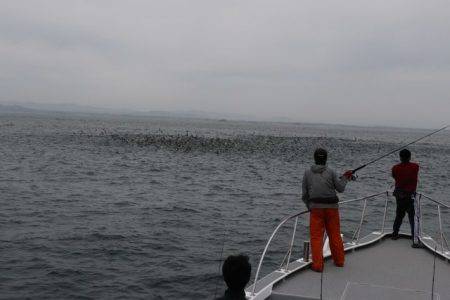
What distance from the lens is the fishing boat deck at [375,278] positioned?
23.3 ft

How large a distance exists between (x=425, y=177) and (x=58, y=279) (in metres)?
33.7

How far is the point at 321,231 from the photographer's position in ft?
27.2

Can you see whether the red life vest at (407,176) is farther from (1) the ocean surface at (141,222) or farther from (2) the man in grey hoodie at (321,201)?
(1) the ocean surface at (141,222)

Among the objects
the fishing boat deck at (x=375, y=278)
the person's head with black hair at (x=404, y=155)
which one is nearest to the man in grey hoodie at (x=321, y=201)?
the fishing boat deck at (x=375, y=278)

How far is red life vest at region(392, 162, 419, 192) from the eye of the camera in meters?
10.2

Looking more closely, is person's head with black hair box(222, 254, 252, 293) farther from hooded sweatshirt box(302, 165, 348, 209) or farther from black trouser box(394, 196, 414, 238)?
black trouser box(394, 196, 414, 238)

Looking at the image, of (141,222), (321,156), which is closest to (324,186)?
(321,156)

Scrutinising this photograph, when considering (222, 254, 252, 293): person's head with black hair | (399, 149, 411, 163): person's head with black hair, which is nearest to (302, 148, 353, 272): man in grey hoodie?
(399, 149, 411, 163): person's head with black hair

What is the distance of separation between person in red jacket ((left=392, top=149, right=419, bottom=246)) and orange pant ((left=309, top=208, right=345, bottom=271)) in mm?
2614

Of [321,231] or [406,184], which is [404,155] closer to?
[406,184]

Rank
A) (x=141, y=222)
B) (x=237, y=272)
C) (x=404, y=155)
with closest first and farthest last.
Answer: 1. (x=237, y=272)
2. (x=404, y=155)
3. (x=141, y=222)

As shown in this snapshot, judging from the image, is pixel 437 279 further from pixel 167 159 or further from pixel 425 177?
pixel 167 159

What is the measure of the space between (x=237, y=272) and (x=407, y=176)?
275 inches

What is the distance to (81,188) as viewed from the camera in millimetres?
26812
